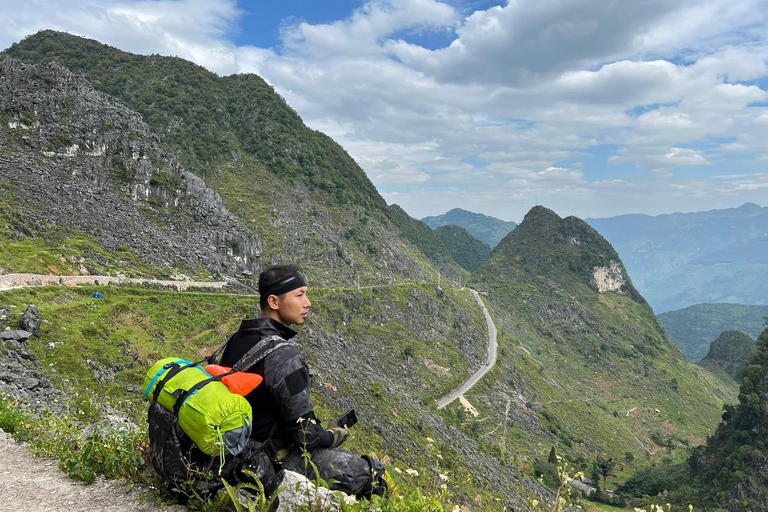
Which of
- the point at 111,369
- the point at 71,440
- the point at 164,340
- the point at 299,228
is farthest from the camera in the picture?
the point at 299,228

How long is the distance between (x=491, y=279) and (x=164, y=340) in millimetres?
141578

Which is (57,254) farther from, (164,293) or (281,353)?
(281,353)

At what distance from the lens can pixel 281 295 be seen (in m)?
Result: 4.11

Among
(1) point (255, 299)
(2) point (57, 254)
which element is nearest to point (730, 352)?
(1) point (255, 299)

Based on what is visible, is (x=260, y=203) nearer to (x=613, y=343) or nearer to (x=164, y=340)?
(x=164, y=340)

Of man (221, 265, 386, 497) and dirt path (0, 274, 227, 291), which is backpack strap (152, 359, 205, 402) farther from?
dirt path (0, 274, 227, 291)

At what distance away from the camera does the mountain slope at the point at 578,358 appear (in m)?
71.8

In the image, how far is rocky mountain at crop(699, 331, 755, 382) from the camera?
173 m

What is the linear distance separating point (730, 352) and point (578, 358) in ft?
360

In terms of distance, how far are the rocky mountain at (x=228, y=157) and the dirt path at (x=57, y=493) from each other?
39.4m

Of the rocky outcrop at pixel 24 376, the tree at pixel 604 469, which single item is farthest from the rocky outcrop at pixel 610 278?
the rocky outcrop at pixel 24 376

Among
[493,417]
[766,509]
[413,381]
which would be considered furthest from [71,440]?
[766,509]

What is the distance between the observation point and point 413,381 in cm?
5866

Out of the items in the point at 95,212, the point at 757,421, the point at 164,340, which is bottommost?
the point at 757,421
